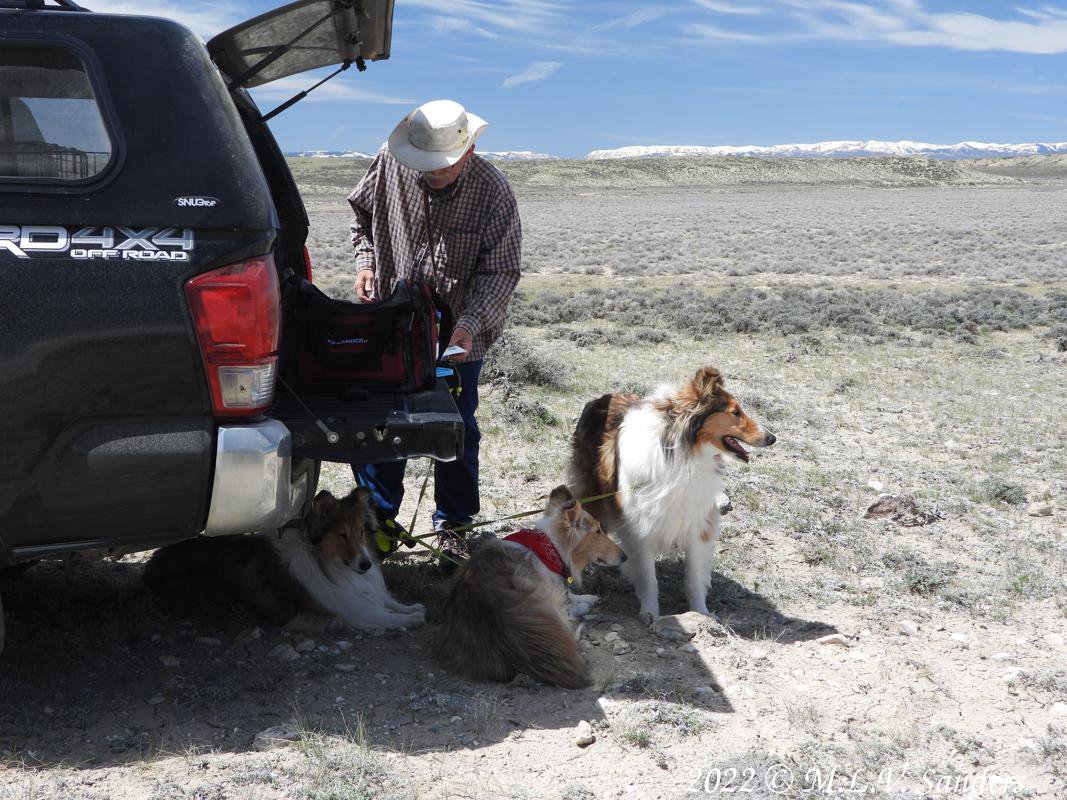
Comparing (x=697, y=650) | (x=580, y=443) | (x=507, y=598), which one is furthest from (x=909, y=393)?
(x=507, y=598)

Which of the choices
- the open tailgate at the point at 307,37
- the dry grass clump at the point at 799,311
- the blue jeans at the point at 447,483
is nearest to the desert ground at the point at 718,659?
the blue jeans at the point at 447,483

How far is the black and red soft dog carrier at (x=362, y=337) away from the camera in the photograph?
4.09 meters

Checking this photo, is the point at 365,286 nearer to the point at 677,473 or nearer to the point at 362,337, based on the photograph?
the point at 362,337

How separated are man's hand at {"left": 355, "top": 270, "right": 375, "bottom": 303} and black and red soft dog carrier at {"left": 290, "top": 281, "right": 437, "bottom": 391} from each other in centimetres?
107

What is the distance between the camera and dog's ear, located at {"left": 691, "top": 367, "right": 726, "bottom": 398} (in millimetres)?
4988

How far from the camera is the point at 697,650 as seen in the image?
15.2ft

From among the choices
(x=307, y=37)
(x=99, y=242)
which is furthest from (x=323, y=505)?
(x=307, y=37)

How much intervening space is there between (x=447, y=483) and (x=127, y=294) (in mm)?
2880

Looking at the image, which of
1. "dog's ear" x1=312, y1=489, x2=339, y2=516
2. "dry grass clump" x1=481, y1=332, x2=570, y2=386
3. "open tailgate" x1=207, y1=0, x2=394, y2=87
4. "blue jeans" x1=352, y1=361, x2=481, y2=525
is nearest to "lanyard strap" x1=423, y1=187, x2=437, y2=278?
"open tailgate" x1=207, y1=0, x2=394, y2=87

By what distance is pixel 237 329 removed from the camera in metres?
3.12

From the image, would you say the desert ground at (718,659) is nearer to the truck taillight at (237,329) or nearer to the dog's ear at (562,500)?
the dog's ear at (562,500)

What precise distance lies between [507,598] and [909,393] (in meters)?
7.80

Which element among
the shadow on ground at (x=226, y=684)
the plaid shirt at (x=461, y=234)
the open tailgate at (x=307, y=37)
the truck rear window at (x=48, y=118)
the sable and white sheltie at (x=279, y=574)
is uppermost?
the open tailgate at (x=307, y=37)

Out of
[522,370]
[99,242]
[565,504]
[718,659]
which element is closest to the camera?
[99,242]
